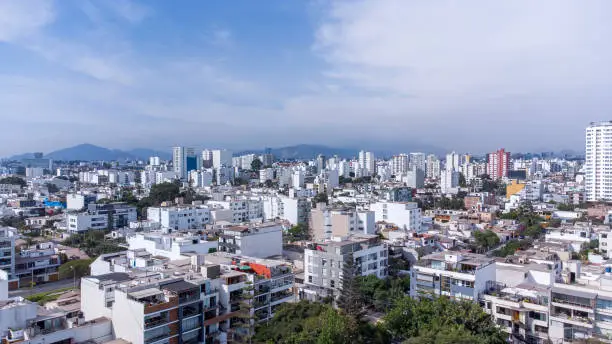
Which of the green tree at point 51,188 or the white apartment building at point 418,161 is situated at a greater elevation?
the white apartment building at point 418,161

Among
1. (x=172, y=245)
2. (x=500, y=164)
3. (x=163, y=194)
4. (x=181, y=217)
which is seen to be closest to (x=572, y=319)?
(x=172, y=245)

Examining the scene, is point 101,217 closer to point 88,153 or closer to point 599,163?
point 599,163

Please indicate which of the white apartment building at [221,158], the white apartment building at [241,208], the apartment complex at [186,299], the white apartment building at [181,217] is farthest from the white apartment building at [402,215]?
the white apartment building at [221,158]

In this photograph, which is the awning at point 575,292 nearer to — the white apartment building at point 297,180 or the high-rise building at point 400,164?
the white apartment building at point 297,180

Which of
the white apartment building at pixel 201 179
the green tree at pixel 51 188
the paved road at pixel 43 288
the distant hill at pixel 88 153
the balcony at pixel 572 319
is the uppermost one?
the distant hill at pixel 88 153

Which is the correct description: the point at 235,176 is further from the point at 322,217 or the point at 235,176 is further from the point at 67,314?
the point at 67,314

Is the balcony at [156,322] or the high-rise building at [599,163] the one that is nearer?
the balcony at [156,322]
